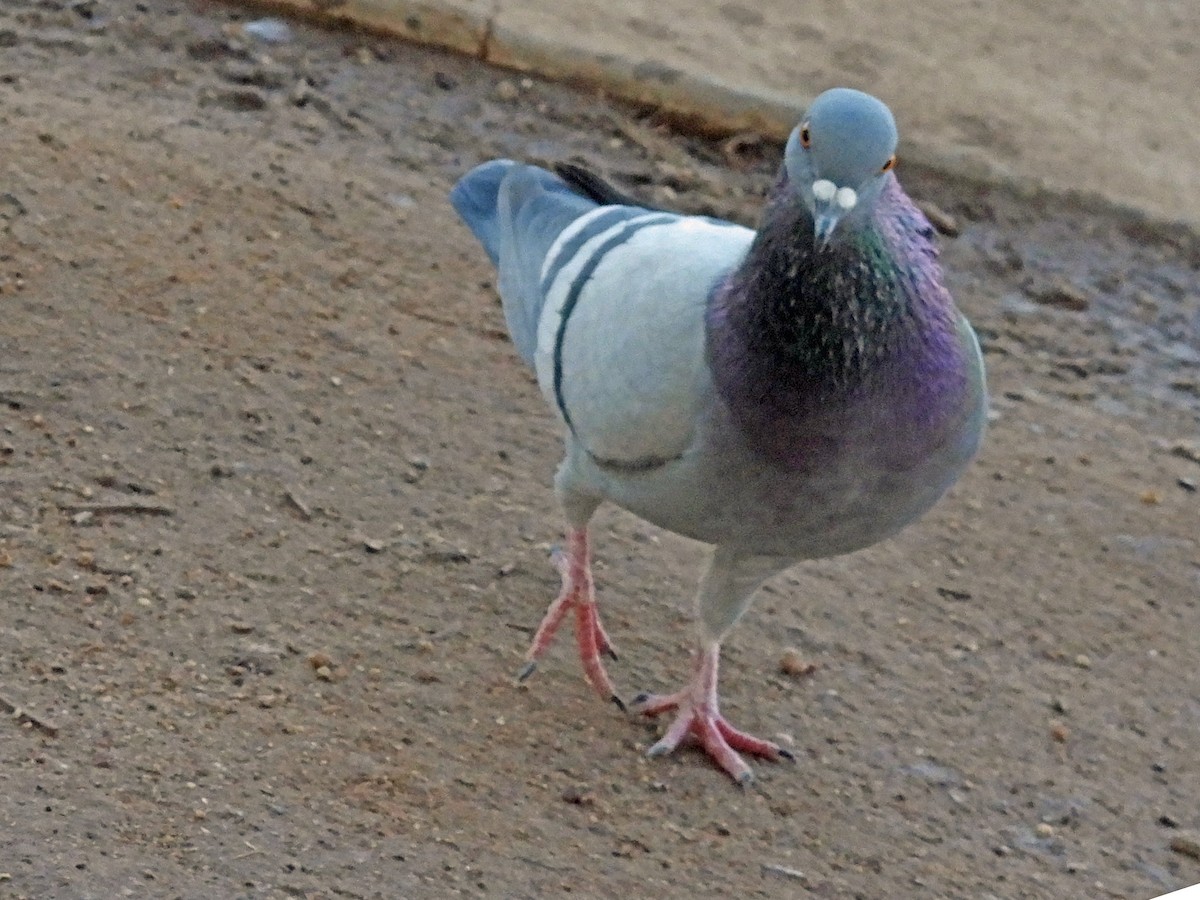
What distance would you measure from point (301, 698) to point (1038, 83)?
4.21m

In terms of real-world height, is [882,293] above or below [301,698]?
above

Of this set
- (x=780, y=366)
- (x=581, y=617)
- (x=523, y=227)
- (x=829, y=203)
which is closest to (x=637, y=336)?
(x=780, y=366)

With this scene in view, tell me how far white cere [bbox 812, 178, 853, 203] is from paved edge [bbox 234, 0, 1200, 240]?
333 centimetres

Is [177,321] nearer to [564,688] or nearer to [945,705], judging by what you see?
[564,688]

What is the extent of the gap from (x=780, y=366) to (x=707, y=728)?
104 cm

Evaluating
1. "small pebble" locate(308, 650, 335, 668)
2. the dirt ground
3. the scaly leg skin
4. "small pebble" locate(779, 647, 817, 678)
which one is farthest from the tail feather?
"small pebble" locate(779, 647, 817, 678)

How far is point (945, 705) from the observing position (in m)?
3.45

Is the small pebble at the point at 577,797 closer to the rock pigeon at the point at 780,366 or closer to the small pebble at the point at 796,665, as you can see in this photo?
the rock pigeon at the point at 780,366

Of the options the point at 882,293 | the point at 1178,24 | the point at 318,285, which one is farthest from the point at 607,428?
the point at 1178,24

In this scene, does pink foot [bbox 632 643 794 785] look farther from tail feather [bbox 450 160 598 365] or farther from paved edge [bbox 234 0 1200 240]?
paved edge [bbox 234 0 1200 240]

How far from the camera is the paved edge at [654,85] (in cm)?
562

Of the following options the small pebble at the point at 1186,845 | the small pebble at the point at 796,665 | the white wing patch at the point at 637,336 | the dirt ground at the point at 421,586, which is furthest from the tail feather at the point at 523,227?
the small pebble at the point at 1186,845

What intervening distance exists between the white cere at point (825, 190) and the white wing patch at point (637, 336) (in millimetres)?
386

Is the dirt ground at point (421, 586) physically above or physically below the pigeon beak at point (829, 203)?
below
